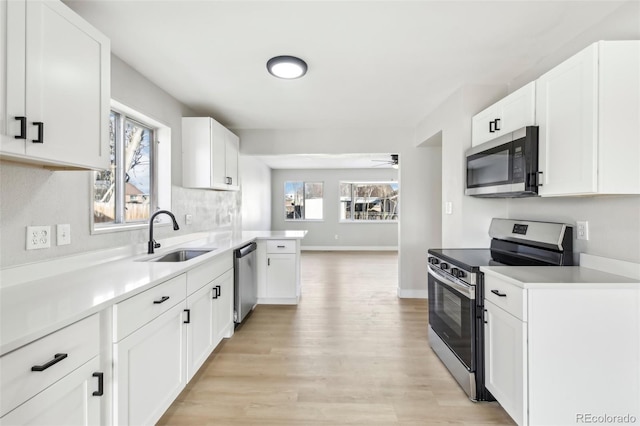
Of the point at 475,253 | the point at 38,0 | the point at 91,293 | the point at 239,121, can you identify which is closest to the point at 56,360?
the point at 91,293

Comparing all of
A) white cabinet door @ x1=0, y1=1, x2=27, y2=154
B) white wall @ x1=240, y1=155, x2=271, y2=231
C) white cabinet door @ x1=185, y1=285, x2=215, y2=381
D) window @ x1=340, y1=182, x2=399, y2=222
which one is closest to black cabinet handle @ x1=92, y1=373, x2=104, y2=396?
white cabinet door @ x1=185, y1=285, x2=215, y2=381

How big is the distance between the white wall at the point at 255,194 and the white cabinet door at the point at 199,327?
9.52 feet

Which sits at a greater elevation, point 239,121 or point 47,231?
point 239,121

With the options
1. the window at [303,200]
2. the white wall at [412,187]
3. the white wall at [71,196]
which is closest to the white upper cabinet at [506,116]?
the white wall at [412,187]

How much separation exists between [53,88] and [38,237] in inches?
30.0

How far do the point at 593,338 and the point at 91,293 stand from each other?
2.34m

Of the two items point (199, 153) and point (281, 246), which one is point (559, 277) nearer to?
point (281, 246)

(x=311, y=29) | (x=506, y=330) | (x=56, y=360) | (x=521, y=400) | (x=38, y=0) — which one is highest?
(x=311, y=29)

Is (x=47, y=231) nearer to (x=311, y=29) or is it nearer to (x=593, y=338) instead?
(x=311, y=29)

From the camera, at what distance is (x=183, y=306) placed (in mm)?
1874

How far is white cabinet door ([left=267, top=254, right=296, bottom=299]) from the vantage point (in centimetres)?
378

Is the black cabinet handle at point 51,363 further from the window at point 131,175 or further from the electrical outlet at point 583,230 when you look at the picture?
the electrical outlet at point 583,230

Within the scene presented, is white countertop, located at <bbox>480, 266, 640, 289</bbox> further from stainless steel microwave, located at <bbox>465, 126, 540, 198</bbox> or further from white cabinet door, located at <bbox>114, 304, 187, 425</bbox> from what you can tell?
white cabinet door, located at <bbox>114, 304, 187, 425</bbox>

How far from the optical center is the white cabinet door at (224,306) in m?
2.48
